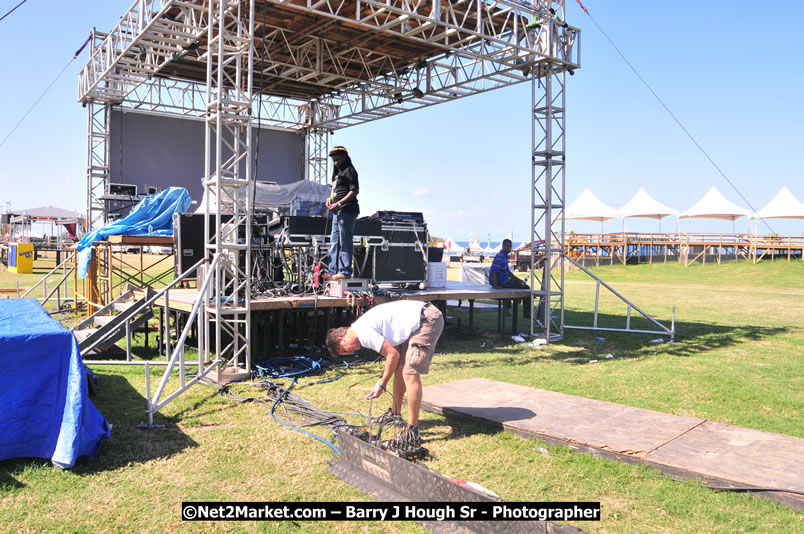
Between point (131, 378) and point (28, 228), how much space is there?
45.0 meters

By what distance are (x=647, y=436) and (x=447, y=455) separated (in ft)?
5.75

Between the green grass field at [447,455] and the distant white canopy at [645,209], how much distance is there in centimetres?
2991

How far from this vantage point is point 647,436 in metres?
5.07

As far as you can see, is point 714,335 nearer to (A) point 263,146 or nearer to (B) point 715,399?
(B) point 715,399

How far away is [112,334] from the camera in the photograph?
319 inches

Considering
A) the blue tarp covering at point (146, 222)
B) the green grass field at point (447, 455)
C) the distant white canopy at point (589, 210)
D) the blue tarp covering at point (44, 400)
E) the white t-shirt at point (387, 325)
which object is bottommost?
the green grass field at point (447, 455)

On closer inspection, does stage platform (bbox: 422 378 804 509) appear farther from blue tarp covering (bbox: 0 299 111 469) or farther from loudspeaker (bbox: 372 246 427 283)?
loudspeaker (bbox: 372 246 427 283)

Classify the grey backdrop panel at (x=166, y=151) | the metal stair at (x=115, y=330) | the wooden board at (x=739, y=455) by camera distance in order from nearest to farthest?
1. the wooden board at (x=739, y=455)
2. the metal stair at (x=115, y=330)
3. the grey backdrop panel at (x=166, y=151)

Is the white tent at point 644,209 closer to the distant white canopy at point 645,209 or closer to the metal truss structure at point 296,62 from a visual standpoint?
the distant white canopy at point 645,209

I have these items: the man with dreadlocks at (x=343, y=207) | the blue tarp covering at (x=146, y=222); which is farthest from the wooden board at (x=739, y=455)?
the blue tarp covering at (x=146, y=222)

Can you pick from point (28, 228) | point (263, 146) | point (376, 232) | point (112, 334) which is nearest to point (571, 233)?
point (263, 146)

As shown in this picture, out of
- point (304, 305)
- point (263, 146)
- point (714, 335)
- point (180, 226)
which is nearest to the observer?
point (304, 305)

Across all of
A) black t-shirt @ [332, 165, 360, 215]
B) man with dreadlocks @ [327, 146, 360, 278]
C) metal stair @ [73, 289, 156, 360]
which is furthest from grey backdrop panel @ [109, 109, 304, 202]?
black t-shirt @ [332, 165, 360, 215]

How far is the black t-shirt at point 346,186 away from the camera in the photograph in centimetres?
841
